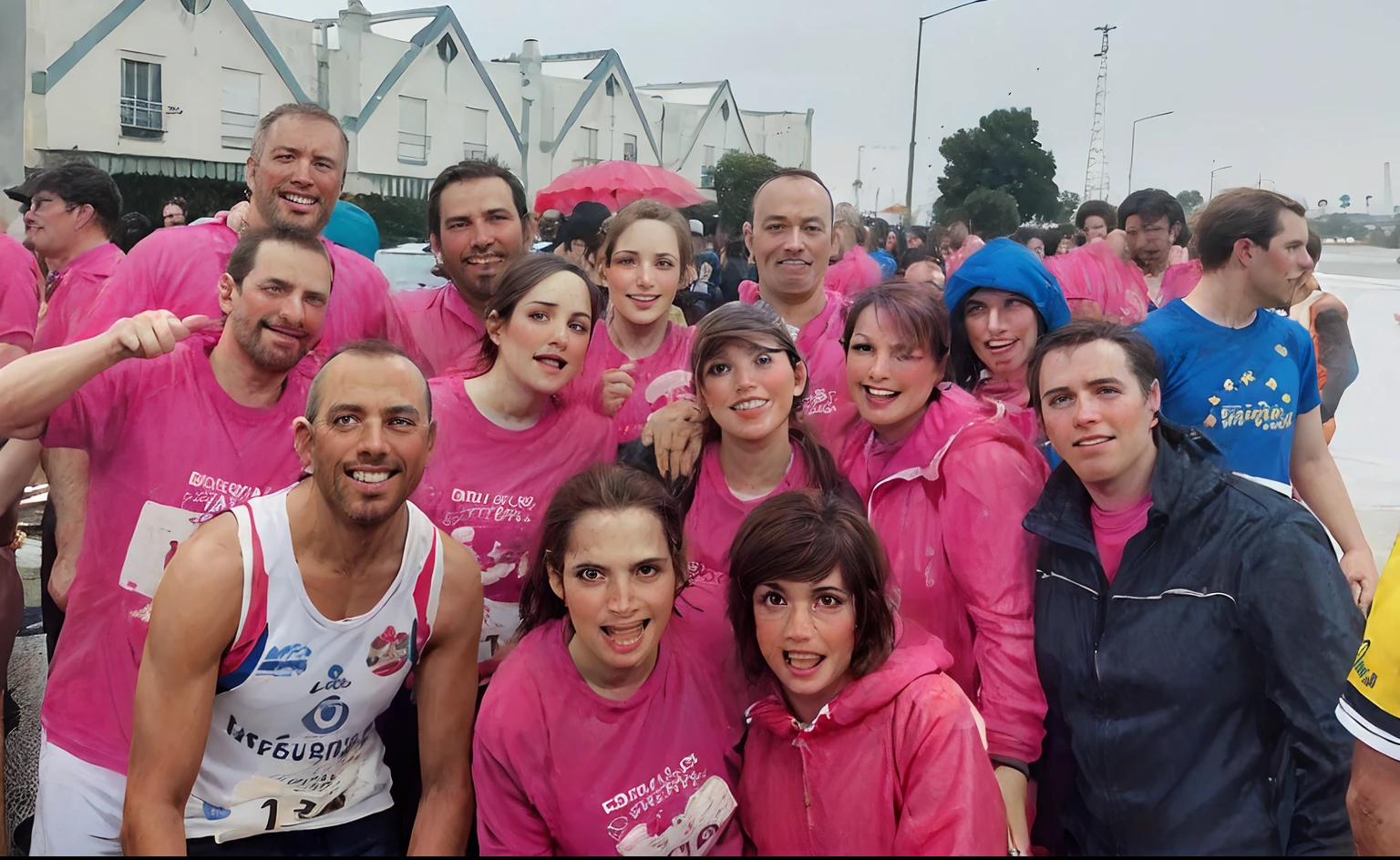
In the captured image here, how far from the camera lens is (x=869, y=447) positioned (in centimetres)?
285

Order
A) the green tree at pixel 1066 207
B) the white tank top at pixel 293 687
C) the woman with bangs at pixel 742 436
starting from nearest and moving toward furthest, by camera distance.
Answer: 1. the white tank top at pixel 293 687
2. the woman with bangs at pixel 742 436
3. the green tree at pixel 1066 207

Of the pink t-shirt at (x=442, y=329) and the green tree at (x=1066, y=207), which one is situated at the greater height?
the green tree at (x=1066, y=207)

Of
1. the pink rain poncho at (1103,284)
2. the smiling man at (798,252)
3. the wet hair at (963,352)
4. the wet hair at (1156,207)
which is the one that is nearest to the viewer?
the wet hair at (963,352)

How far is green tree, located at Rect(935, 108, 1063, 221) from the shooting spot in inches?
722

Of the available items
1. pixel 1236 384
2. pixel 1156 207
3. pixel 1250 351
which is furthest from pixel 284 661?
pixel 1156 207

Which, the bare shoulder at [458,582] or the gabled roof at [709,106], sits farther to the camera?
the gabled roof at [709,106]

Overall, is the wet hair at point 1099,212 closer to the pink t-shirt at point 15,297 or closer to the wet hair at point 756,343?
the wet hair at point 756,343

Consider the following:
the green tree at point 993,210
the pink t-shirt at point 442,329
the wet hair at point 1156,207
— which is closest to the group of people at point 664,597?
the pink t-shirt at point 442,329

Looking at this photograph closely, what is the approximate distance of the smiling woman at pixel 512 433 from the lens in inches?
107

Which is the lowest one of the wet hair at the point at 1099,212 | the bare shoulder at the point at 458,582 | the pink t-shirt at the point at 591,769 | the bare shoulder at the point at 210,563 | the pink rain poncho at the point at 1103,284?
the pink t-shirt at the point at 591,769

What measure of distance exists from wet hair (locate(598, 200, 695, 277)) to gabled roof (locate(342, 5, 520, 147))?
16320mm

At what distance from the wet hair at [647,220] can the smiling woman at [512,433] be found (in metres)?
0.71

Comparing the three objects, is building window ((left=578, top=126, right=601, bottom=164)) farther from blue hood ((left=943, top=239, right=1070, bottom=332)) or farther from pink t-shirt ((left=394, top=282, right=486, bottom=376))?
blue hood ((left=943, top=239, right=1070, bottom=332))

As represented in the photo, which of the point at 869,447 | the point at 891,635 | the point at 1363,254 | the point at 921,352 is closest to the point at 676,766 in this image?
the point at 891,635
